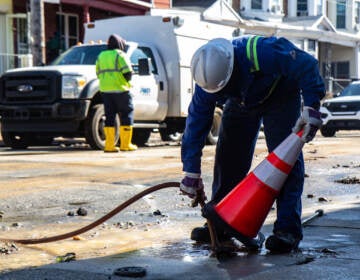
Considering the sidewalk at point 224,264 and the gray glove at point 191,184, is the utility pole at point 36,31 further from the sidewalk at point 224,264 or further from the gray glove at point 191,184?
the gray glove at point 191,184

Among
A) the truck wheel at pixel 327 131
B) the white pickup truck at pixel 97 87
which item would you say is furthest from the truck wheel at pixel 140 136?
the truck wheel at pixel 327 131

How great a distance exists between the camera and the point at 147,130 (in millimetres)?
15312

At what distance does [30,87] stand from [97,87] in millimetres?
1159

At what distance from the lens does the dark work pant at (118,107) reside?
40.8 ft

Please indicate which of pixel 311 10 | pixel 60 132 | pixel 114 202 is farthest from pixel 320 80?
pixel 311 10

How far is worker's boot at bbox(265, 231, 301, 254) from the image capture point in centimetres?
455

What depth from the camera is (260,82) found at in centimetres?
450

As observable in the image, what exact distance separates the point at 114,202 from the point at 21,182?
175 cm

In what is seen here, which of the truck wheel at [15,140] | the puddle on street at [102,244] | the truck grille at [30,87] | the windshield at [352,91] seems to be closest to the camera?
the puddle on street at [102,244]

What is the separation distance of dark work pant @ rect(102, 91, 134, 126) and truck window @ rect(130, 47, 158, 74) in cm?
146

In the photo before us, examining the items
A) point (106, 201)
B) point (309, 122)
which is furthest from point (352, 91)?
point (309, 122)

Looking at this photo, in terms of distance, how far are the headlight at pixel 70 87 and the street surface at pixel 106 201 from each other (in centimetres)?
163

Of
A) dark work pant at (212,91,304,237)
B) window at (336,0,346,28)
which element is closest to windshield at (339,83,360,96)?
dark work pant at (212,91,304,237)

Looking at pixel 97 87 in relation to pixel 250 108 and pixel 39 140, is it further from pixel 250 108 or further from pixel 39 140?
pixel 250 108
